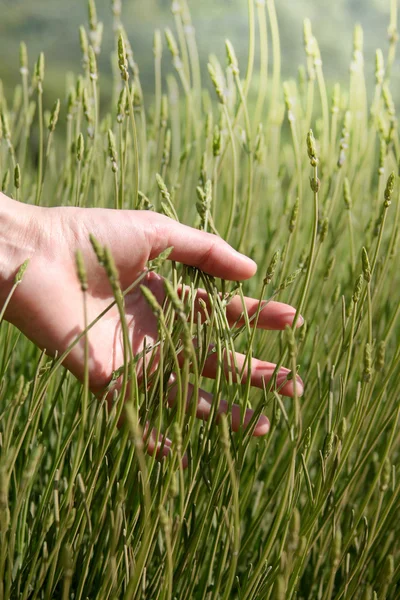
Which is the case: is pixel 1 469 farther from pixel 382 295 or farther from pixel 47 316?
pixel 382 295

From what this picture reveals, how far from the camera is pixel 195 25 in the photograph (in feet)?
18.4

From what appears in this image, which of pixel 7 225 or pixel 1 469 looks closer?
pixel 1 469

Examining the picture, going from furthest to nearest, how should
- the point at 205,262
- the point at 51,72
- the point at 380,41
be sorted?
1. the point at 380,41
2. the point at 51,72
3. the point at 205,262

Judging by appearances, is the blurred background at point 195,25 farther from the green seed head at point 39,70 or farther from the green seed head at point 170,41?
the green seed head at point 39,70

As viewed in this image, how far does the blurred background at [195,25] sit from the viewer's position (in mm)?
5398

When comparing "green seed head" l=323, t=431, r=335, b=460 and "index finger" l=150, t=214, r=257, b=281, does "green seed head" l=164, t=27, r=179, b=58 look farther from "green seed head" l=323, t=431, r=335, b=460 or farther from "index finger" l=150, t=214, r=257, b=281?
"green seed head" l=323, t=431, r=335, b=460

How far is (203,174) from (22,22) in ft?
17.7

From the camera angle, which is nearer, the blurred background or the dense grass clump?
the dense grass clump

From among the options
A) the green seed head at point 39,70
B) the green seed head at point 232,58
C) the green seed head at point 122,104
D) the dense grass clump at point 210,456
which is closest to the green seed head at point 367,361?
the dense grass clump at point 210,456

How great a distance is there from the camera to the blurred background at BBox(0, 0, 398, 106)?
540 centimetres

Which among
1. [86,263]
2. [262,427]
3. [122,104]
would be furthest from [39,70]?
[262,427]

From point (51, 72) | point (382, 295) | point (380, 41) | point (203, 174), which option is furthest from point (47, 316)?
point (380, 41)

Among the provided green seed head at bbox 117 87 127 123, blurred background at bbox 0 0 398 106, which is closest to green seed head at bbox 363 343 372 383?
green seed head at bbox 117 87 127 123

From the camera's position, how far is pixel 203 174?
3.58ft
